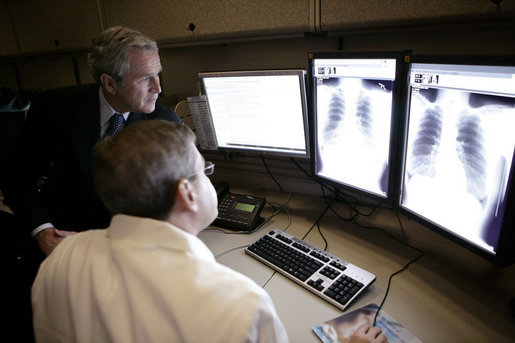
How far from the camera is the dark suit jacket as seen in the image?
124 cm

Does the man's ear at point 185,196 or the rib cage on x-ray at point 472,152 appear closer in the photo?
the man's ear at point 185,196

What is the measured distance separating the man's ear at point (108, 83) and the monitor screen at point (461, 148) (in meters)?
0.92

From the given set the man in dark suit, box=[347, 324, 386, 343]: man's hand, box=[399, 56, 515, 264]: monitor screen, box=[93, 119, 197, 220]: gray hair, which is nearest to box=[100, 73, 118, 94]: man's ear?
the man in dark suit

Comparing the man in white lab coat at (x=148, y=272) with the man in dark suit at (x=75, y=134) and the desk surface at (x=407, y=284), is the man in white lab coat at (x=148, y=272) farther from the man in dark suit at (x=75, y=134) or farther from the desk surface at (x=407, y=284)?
the man in dark suit at (x=75, y=134)

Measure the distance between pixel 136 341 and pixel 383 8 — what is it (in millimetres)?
921

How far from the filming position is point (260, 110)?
1.30m

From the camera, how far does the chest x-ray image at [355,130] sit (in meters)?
0.97

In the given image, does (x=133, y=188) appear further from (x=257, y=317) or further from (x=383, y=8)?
(x=383, y=8)

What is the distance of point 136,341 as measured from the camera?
52cm

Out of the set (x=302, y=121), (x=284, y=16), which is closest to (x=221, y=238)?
(x=302, y=121)

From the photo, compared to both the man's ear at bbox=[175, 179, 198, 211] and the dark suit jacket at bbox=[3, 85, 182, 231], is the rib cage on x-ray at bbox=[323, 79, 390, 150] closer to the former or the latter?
the man's ear at bbox=[175, 179, 198, 211]

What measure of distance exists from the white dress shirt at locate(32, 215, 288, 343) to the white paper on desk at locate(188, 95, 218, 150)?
2.96 ft

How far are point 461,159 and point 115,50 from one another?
1.04m

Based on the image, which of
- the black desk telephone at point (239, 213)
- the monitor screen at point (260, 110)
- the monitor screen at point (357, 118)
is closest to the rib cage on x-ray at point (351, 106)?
the monitor screen at point (357, 118)
